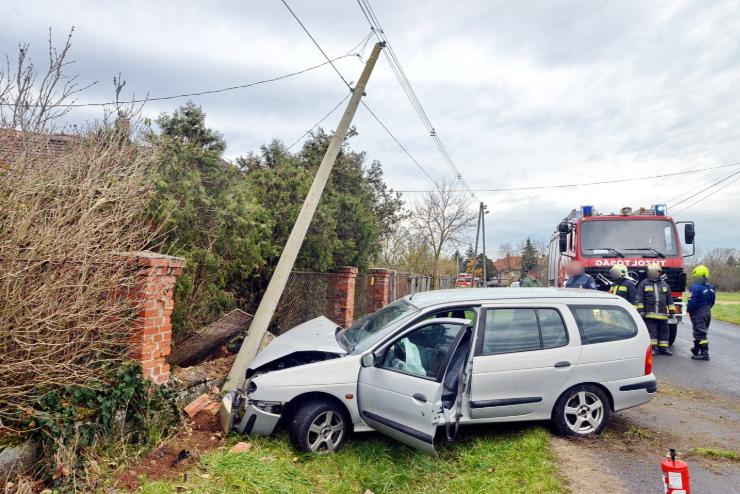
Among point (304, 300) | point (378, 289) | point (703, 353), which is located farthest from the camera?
point (378, 289)

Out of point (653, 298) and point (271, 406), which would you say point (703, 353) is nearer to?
point (653, 298)

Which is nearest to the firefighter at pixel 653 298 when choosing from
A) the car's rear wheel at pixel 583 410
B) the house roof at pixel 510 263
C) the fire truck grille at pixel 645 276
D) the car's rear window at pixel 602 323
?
the fire truck grille at pixel 645 276

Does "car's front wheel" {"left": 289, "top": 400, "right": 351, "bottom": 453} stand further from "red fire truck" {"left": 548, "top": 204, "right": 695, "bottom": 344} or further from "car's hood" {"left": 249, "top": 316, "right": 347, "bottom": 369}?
"red fire truck" {"left": 548, "top": 204, "right": 695, "bottom": 344}

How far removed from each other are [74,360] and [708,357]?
10752 mm

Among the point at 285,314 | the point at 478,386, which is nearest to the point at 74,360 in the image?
the point at 478,386

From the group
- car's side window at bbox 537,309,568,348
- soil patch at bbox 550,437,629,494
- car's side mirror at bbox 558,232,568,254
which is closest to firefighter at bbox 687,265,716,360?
car's side mirror at bbox 558,232,568,254

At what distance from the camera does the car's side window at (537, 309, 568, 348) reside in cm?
Answer: 494

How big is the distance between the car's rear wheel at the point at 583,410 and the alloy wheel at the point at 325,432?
227 cm

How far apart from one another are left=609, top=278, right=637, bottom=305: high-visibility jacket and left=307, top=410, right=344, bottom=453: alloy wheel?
6.39m

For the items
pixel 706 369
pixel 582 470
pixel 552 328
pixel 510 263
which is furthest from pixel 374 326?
pixel 510 263

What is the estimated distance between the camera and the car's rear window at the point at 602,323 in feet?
16.6

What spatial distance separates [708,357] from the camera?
9.30 meters

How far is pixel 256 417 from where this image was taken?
4.55 m

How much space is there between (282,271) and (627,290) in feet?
21.0
